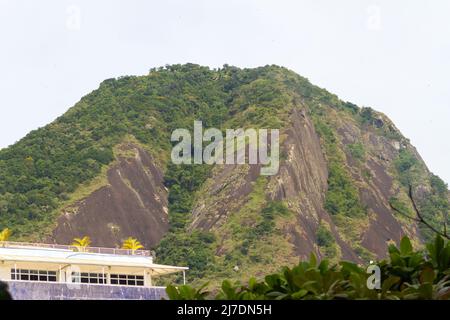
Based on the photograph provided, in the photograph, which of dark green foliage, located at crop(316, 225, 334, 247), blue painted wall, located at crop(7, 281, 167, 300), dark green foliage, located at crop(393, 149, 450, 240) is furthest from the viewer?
dark green foliage, located at crop(393, 149, 450, 240)

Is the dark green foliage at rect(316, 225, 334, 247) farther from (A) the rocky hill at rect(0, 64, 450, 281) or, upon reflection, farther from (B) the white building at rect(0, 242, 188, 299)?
(B) the white building at rect(0, 242, 188, 299)

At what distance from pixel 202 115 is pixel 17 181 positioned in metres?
37.5

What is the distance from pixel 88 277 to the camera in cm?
5866

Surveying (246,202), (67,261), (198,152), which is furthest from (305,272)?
(198,152)

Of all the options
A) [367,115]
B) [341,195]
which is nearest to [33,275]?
[341,195]

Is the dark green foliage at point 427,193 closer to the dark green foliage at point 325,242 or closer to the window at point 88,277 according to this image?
the dark green foliage at point 325,242

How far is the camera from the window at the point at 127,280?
60.3 m

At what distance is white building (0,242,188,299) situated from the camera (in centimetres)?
5269

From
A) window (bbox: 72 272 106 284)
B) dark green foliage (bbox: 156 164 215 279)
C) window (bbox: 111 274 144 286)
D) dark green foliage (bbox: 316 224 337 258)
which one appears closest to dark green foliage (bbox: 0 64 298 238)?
dark green foliage (bbox: 156 164 215 279)

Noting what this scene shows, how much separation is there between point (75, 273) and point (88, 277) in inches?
32.8

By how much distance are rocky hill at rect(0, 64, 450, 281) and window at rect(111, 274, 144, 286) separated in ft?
213

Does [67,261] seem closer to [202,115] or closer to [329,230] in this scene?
[329,230]
